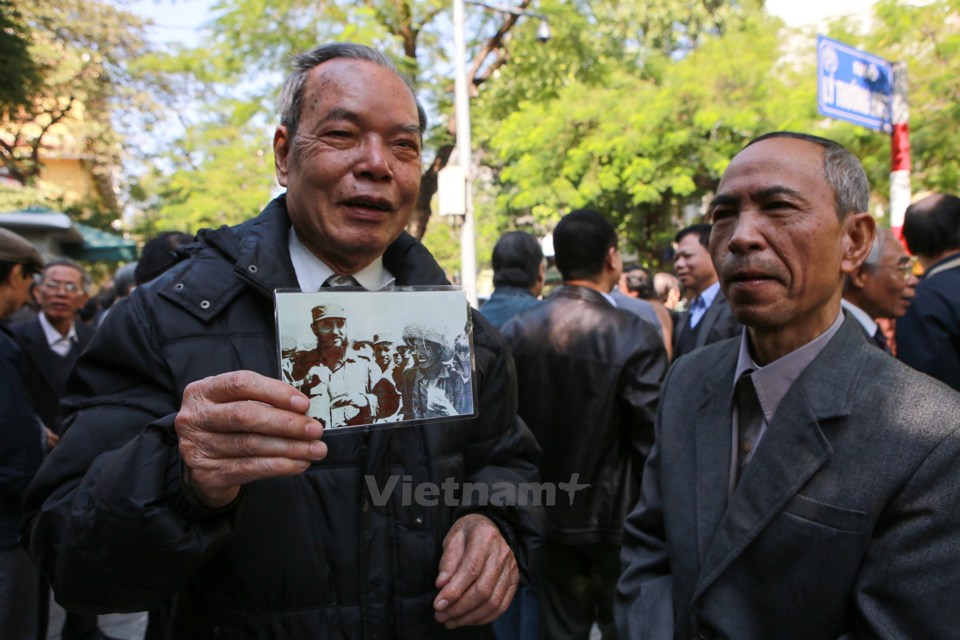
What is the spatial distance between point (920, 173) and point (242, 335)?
12.5 metres

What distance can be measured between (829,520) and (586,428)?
194 centimetres

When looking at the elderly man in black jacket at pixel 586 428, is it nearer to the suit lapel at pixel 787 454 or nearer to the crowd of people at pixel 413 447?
the crowd of people at pixel 413 447

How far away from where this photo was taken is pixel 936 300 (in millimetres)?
3352

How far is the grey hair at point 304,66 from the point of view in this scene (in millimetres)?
1684

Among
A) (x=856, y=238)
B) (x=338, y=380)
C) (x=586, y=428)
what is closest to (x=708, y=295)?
(x=586, y=428)

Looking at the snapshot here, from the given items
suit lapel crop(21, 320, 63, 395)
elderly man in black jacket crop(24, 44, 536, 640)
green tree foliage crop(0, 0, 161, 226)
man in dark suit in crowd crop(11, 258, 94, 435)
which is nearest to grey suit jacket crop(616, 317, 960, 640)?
elderly man in black jacket crop(24, 44, 536, 640)

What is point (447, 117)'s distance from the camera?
43.7 feet

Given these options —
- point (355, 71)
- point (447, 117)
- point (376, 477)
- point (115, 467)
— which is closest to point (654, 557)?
point (376, 477)

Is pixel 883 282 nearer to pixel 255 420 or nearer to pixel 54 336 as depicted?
pixel 255 420

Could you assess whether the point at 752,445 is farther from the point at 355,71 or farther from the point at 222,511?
the point at 355,71

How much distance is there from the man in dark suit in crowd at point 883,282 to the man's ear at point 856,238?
2.13m

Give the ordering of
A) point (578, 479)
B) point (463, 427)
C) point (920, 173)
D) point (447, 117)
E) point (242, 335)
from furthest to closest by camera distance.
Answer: point (447, 117) → point (920, 173) → point (578, 479) → point (463, 427) → point (242, 335)

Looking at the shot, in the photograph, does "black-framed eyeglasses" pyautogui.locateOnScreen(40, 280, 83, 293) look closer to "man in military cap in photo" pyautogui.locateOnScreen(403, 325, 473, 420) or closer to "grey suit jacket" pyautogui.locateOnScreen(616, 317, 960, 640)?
"man in military cap in photo" pyautogui.locateOnScreen(403, 325, 473, 420)

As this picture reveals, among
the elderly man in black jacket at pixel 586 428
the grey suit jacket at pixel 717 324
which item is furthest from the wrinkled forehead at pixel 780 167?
the grey suit jacket at pixel 717 324
